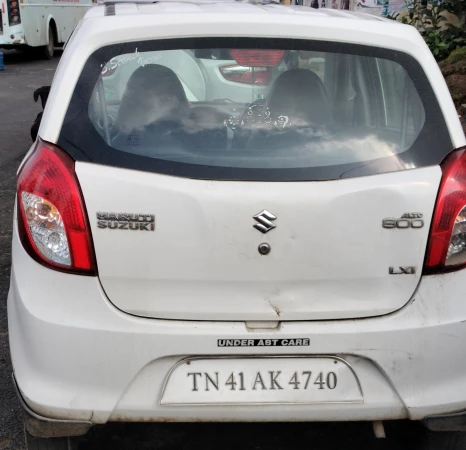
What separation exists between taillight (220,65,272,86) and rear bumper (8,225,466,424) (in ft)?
3.06

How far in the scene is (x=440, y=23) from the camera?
15.7 metres

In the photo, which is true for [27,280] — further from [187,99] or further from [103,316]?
[187,99]

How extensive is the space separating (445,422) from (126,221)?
4.07 ft

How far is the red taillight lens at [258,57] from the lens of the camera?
2.88 m

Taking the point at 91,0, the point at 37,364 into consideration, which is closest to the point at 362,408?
the point at 37,364

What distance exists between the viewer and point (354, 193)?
263 centimetres

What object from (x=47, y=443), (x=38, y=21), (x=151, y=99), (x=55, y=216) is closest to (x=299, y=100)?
(x=151, y=99)

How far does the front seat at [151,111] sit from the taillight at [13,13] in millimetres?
→ 19309

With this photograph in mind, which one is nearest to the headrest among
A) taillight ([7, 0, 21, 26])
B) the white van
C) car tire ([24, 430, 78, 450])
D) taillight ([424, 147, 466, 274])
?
taillight ([424, 147, 466, 274])

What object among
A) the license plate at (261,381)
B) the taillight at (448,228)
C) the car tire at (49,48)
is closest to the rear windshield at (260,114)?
the taillight at (448,228)

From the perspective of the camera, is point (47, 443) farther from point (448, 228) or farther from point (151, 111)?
point (448, 228)

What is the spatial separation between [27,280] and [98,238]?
0.99 feet

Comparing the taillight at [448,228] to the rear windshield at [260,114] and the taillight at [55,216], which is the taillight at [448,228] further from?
the taillight at [55,216]

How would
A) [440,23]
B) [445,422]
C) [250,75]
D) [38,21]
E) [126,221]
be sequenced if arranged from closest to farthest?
[126,221] < [445,422] < [250,75] < [440,23] < [38,21]
